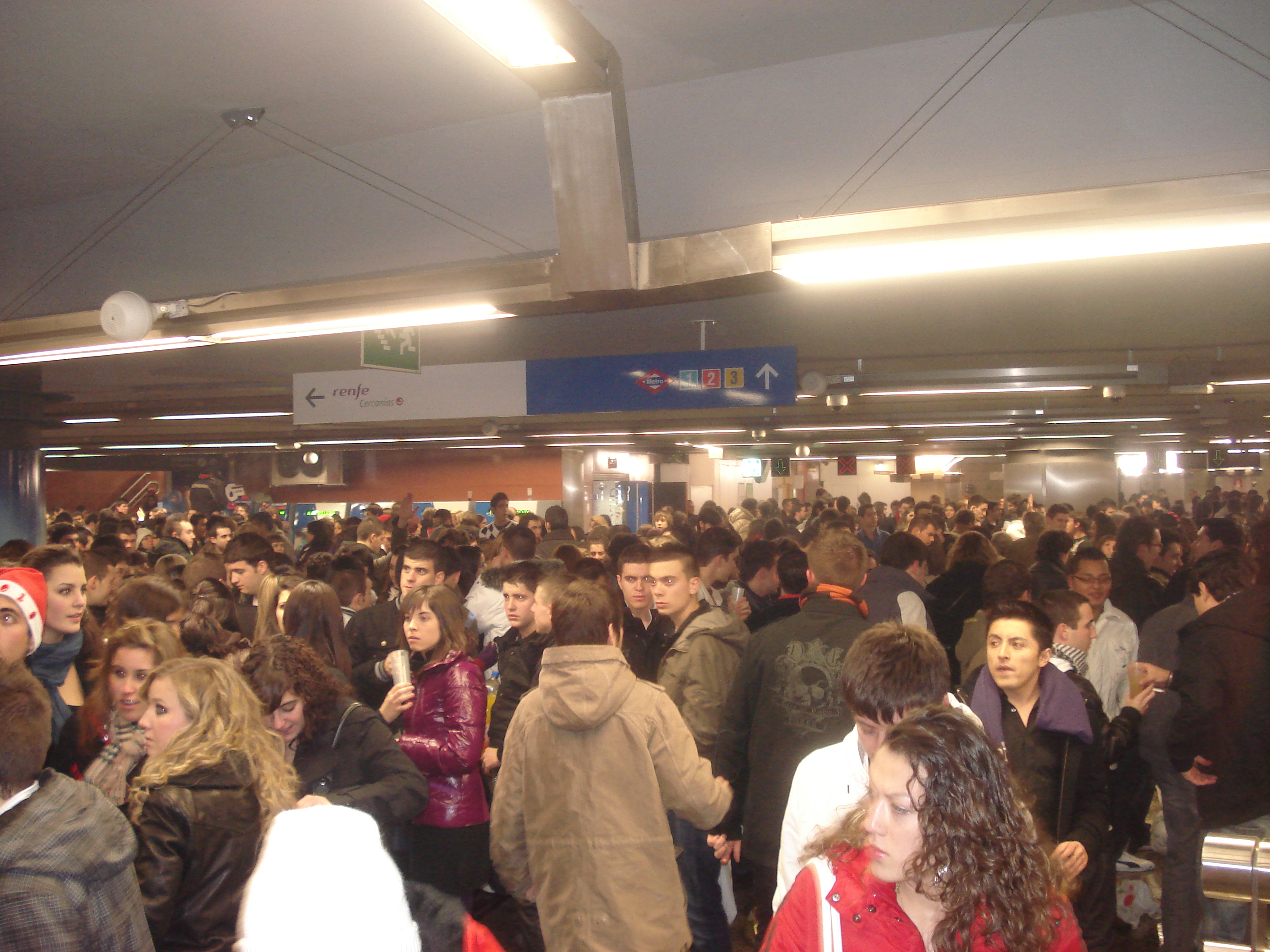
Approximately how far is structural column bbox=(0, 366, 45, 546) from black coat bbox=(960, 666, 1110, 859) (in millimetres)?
9925

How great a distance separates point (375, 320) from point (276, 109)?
1.38 meters

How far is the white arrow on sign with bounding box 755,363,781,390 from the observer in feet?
22.9

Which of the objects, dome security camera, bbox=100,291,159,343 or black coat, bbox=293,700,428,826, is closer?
black coat, bbox=293,700,428,826

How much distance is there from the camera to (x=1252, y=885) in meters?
2.66

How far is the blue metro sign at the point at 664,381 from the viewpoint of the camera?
6996 mm

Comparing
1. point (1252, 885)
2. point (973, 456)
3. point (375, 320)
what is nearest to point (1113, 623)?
point (1252, 885)

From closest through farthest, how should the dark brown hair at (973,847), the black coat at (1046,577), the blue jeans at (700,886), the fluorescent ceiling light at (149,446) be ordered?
the dark brown hair at (973,847) → the blue jeans at (700,886) → the black coat at (1046,577) → the fluorescent ceiling light at (149,446)

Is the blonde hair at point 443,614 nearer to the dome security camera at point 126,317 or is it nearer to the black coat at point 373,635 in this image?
the black coat at point 373,635

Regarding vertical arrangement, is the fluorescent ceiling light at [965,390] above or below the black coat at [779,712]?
above

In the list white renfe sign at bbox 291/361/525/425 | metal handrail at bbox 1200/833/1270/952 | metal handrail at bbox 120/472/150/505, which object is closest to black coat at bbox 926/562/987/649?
metal handrail at bbox 1200/833/1270/952

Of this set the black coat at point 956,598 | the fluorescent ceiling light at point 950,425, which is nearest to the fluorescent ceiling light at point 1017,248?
the black coat at point 956,598

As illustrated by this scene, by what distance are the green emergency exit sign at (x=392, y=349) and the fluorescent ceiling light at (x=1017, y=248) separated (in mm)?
3834

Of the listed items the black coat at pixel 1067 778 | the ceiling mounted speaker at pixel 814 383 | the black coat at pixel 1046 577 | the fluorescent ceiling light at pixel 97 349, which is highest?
the ceiling mounted speaker at pixel 814 383

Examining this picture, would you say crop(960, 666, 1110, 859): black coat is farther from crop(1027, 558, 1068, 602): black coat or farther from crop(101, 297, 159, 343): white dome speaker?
crop(101, 297, 159, 343): white dome speaker
